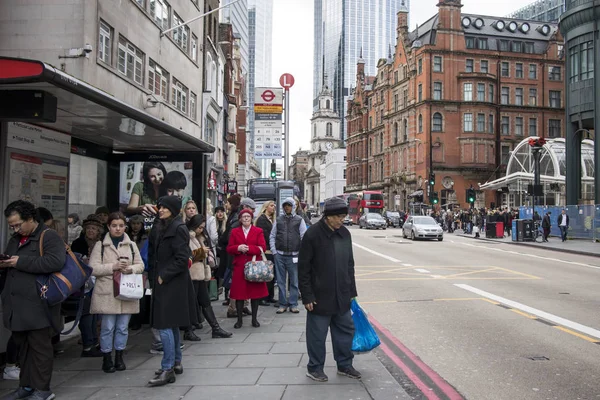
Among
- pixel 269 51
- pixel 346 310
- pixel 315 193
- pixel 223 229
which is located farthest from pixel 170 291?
pixel 269 51

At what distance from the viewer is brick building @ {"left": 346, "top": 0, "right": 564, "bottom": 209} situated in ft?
213

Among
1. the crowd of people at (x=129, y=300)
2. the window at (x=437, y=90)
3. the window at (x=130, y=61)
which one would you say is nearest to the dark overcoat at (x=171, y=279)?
the crowd of people at (x=129, y=300)

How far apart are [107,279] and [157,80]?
802 inches

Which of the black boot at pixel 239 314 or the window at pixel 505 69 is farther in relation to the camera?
the window at pixel 505 69

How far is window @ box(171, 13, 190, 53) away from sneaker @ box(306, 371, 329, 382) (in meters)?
24.2

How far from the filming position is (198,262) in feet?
25.8

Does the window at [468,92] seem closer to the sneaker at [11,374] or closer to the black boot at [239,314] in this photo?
the black boot at [239,314]

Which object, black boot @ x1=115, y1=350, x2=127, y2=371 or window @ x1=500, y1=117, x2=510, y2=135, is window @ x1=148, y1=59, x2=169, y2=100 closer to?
black boot @ x1=115, y1=350, x2=127, y2=371

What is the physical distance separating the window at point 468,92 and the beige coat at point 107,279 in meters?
64.2

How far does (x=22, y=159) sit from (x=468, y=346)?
616 cm

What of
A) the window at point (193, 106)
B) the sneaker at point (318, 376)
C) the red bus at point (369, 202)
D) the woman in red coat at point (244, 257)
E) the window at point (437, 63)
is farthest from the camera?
the window at point (437, 63)

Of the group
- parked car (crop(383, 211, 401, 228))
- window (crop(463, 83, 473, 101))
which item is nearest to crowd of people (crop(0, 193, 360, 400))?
parked car (crop(383, 211, 401, 228))

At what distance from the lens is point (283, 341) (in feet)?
25.1

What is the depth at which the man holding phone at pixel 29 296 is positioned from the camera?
5102 millimetres
